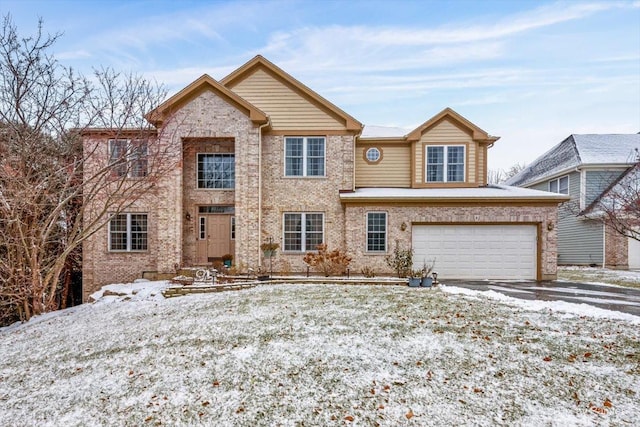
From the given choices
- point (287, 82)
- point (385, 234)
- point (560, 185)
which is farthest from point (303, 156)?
point (560, 185)

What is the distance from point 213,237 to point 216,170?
277cm

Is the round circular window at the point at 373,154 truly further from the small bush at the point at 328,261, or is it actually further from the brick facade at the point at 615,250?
the brick facade at the point at 615,250

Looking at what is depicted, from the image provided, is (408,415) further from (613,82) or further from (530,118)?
(530,118)

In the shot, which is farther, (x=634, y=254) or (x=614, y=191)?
(x=634, y=254)

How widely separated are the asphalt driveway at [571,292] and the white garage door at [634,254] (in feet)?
28.0

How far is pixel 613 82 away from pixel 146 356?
2327cm

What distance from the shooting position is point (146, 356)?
19.6ft

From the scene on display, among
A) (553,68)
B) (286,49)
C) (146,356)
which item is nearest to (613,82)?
(553,68)

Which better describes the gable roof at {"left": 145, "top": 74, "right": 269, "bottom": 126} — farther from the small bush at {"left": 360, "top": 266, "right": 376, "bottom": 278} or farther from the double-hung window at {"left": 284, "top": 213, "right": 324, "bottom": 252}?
the small bush at {"left": 360, "top": 266, "right": 376, "bottom": 278}

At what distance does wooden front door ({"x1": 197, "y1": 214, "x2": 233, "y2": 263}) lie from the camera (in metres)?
14.2

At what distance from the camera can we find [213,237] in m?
14.2

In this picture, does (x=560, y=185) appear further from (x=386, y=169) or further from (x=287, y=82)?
(x=287, y=82)

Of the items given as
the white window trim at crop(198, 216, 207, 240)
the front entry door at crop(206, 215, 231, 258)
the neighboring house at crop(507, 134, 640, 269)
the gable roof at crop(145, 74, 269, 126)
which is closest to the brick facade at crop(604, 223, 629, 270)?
the neighboring house at crop(507, 134, 640, 269)

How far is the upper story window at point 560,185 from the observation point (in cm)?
2034
